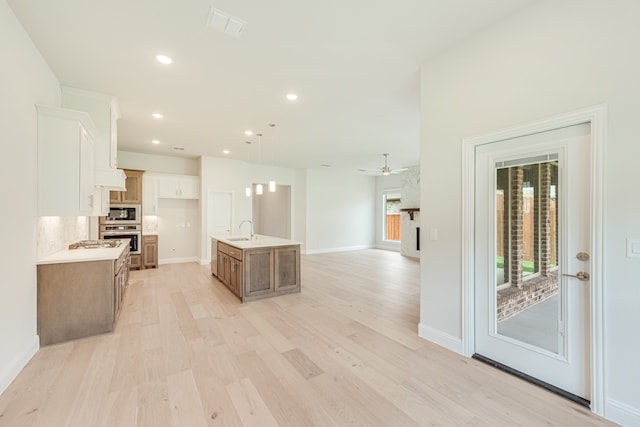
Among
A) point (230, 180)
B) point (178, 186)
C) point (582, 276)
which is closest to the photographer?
point (582, 276)

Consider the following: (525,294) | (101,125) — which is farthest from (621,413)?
(101,125)

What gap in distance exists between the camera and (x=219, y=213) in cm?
733

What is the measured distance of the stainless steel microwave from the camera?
5.97 metres

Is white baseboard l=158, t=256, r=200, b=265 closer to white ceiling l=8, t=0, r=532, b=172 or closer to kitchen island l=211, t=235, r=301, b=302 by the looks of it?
kitchen island l=211, t=235, r=301, b=302

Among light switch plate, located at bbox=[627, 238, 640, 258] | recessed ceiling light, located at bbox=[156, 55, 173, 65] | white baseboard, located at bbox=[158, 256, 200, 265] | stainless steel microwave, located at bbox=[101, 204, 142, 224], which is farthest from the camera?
white baseboard, located at bbox=[158, 256, 200, 265]

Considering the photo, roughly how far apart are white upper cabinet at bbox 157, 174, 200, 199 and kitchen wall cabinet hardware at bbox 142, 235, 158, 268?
1079mm

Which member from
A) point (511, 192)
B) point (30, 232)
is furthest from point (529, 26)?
point (30, 232)

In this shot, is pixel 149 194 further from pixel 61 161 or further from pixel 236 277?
pixel 61 161

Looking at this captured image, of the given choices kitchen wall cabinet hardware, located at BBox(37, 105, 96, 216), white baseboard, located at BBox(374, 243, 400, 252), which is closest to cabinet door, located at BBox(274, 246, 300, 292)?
kitchen wall cabinet hardware, located at BBox(37, 105, 96, 216)

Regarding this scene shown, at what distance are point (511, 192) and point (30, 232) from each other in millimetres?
4447

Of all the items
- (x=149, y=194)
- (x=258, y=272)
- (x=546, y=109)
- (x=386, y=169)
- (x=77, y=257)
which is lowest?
(x=258, y=272)

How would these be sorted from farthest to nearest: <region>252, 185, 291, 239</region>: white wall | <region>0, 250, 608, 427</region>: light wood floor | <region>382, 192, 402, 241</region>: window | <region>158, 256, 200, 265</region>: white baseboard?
<region>382, 192, 402, 241</region>: window → <region>252, 185, 291, 239</region>: white wall → <region>158, 256, 200, 265</region>: white baseboard → <region>0, 250, 608, 427</region>: light wood floor

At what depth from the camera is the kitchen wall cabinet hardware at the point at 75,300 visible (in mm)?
2768

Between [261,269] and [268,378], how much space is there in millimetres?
2175
